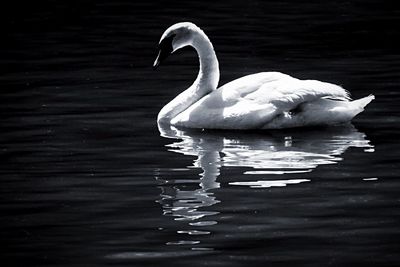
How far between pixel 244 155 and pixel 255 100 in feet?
4.47

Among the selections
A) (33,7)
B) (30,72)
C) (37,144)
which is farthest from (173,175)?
(33,7)

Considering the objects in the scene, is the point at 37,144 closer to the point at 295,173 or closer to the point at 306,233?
the point at 295,173

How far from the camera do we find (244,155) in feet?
40.4

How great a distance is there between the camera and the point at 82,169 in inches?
462

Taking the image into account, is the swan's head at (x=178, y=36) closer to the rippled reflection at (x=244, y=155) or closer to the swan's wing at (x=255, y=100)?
the swan's wing at (x=255, y=100)

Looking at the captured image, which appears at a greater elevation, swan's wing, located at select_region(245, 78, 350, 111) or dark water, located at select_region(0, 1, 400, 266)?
swan's wing, located at select_region(245, 78, 350, 111)

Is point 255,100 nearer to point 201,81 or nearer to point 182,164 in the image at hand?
point 201,81

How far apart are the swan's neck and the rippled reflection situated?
1.30 ft

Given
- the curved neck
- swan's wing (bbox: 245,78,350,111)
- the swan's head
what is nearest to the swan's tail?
swan's wing (bbox: 245,78,350,111)

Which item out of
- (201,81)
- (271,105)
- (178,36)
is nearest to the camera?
(271,105)

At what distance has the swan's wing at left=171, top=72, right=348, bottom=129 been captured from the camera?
44.0 ft

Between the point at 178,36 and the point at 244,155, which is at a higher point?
the point at 178,36

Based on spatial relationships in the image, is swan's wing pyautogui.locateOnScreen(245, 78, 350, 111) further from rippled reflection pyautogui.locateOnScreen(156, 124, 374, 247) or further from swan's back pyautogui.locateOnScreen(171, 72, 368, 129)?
rippled reflection pyautogui.locateOnScreen(156, 124, 374, 247)

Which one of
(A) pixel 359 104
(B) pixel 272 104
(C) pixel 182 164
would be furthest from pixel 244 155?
(A) pixel 359 104
